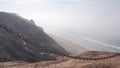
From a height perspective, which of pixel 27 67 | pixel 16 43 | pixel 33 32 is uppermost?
pixel 33 32

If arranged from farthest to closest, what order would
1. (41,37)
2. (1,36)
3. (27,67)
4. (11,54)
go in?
(41,37) → (1,36) → (11,54) → (27,67)

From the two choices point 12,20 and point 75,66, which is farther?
point 12,20

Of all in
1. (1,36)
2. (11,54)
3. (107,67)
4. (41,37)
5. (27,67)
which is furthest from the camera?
(41,37)

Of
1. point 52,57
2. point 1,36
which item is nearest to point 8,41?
point 1,36

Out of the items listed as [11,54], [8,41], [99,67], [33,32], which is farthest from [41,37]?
[99,67]

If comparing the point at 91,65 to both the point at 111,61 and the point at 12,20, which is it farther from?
the point at 12,20

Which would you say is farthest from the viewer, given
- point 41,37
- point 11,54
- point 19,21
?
point 19,21

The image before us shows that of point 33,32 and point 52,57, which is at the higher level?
point 33,32

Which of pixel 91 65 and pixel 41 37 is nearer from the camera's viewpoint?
pixel 91 65

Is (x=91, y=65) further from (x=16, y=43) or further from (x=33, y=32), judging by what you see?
(x=33, y=32)
